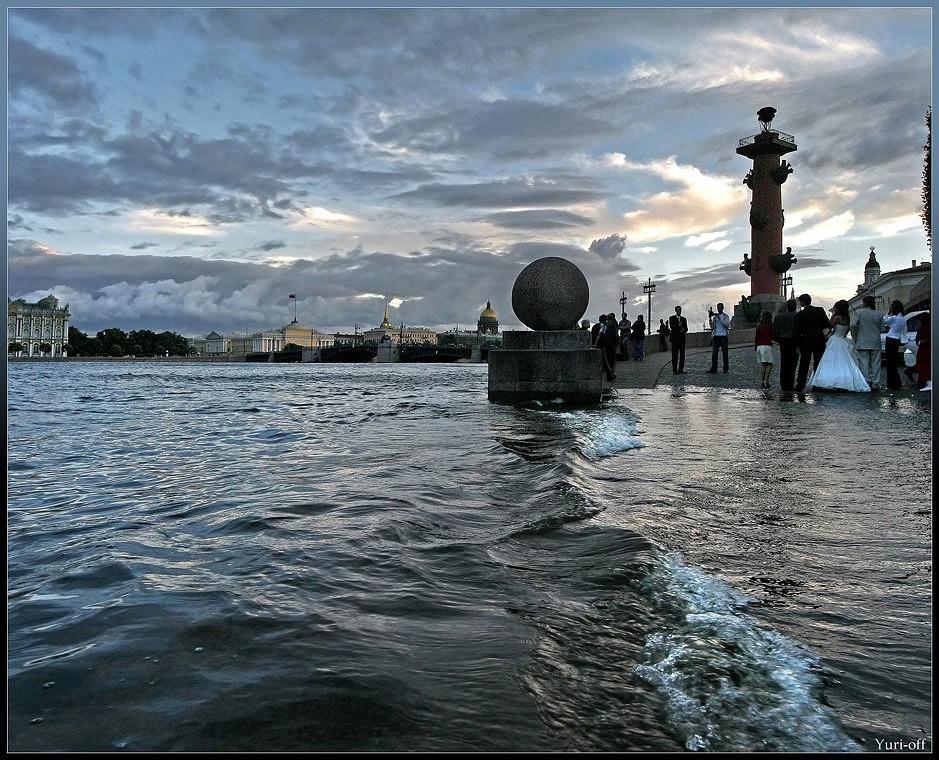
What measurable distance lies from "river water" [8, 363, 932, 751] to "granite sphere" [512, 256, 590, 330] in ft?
21.5

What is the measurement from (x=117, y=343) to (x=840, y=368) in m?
123

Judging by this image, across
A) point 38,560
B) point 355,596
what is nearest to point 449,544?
point 355,596

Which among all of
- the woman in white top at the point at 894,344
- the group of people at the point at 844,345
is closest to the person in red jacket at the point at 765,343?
the group of people at the point at 844,345

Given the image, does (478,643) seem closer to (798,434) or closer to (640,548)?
(640,548)

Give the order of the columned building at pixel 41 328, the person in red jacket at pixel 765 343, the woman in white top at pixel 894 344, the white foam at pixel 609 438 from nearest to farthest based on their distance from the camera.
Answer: the white foam at pixel 609 438 → the woman in white top at pixel 894 344 → the person in red jacket at pixel 765 343 → the columned building at pixel 41 328

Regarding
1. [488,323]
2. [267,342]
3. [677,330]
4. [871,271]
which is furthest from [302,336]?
[677,330]

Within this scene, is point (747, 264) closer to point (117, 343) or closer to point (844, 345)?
point (844, 345)

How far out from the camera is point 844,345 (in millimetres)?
12133

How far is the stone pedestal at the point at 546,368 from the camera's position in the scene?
1176 cm

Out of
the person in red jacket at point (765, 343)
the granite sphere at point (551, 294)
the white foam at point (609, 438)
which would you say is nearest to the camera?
the white foam at point (609, 438)

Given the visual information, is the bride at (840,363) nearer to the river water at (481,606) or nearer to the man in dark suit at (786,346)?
the man in dark suit at (786,346)

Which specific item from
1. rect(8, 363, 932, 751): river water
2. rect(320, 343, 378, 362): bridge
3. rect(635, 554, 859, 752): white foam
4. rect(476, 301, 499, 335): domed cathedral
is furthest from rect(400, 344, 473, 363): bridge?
rect(635, 554, 859, 752): white foam

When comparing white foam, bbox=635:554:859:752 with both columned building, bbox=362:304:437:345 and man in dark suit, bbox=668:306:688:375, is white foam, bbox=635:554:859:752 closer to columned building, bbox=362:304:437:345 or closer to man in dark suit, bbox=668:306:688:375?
man in dark suit, bbox=668:306:688:375

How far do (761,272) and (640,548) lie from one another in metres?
48.6
